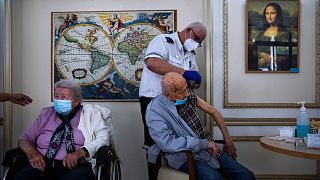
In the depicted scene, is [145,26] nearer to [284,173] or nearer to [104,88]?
[104,88]

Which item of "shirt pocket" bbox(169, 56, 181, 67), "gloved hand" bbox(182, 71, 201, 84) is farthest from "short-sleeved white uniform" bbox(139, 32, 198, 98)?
"gloved hand" bbox(182, 71, 201, 84)

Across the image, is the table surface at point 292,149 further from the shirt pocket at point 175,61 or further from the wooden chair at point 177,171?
the shirt pocket at point 175,61

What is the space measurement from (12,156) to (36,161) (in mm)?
166

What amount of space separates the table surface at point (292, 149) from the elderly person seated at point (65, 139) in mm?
1113

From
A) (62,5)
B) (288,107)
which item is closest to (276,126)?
(288,107)

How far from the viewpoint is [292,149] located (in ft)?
6.36

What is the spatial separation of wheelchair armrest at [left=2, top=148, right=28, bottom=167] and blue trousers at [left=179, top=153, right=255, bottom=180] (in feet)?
3.53

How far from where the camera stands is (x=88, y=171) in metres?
2.19

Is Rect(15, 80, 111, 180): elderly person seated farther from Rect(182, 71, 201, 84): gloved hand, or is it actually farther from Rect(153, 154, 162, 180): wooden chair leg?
Rect(182, 71, 201, 84): gloved hand

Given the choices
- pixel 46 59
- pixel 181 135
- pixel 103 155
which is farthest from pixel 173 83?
pixel 46 59

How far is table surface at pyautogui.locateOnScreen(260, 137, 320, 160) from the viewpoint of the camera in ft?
5.98

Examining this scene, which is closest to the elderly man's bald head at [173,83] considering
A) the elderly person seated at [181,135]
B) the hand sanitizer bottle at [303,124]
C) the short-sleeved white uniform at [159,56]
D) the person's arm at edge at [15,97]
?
the elderly person seated at [181,135]

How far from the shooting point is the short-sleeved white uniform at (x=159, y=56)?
2557mm

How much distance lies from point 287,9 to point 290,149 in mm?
1531
